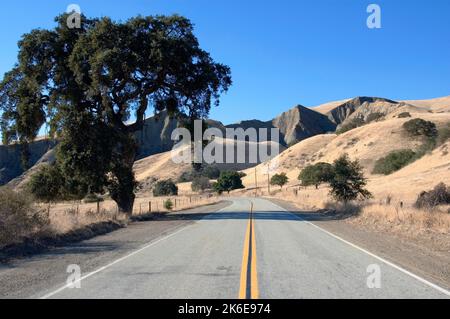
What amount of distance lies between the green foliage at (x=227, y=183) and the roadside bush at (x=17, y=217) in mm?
97150

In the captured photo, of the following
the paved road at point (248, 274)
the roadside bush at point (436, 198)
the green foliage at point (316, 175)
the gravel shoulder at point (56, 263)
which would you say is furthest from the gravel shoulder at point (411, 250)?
the green foliage at point (316, 175)

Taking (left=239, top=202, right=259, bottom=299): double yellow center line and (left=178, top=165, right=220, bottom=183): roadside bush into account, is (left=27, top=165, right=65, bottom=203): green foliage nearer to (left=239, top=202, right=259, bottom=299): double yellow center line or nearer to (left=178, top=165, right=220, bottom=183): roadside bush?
(left=239, top=202, right=259, bottom=299): double yellow center line

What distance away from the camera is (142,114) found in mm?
31562

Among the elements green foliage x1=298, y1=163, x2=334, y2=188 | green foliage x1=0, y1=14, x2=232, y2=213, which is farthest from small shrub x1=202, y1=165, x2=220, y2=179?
green foliage x1=0, y1=14, x2=232, y2=213

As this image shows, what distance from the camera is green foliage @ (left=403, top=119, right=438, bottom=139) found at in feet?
335

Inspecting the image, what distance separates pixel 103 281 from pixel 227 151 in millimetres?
165227

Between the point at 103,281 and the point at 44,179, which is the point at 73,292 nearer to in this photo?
the point at 103,281

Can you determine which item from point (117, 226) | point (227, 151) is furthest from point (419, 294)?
point (227, 151)

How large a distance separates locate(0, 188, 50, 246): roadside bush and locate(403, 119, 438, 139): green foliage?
98687mm

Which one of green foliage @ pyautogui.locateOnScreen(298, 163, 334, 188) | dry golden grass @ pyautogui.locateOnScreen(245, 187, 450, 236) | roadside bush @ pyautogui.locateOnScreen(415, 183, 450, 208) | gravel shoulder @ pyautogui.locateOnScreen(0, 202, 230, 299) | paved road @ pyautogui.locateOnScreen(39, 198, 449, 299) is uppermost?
green foliage @ pyautogui.locateOnScreen(298, 163, 334, 188)

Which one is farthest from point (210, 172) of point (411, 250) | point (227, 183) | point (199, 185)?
point (411, 250)

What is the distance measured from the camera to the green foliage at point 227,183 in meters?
115

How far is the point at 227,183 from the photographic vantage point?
11694 centimetres

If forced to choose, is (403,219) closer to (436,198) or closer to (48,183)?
(436,198)
